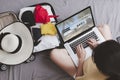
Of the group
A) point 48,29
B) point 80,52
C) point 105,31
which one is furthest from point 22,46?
point 105,31

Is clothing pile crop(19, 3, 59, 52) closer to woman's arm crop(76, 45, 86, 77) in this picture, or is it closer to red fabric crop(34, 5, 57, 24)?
red fabric crop(34, 5, 57, 24)

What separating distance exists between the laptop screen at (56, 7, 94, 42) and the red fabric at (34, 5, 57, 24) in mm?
138

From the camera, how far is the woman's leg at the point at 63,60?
152cm

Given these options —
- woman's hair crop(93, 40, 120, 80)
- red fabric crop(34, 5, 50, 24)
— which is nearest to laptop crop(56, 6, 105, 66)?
red fabric crop(34, 5, 50, 24)

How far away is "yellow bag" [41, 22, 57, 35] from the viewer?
5.29ft

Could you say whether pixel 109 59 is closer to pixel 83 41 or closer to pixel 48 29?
pixel 83 41

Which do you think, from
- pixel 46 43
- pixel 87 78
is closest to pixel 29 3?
pixel 46 43

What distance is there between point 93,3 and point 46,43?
520 mm

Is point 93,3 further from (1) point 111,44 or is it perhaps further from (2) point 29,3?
(1) point 111,44

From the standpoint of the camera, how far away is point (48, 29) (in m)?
1.62

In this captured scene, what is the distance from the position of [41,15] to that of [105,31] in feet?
1.50

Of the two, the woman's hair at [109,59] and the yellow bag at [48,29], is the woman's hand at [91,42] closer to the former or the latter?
the yellow bag at [48,29]

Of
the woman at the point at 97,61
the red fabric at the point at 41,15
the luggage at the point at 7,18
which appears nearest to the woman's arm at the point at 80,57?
the woman at the point at 97,61

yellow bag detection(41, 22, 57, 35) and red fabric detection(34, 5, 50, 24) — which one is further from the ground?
red fabric detection(34, 5, 50, 24)
